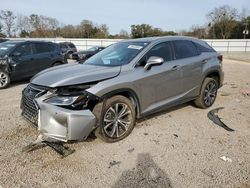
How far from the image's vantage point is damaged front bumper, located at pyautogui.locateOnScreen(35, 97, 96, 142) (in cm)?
370

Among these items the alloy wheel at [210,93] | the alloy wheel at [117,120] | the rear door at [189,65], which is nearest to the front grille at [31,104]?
the alloy wheel at [117,120]

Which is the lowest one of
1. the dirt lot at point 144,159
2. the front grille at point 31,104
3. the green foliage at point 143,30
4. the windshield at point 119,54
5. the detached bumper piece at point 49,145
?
the dirt lot at point 144,159

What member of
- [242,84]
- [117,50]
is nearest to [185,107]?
[117,50]

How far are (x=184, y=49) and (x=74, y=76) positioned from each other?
269 centimetres

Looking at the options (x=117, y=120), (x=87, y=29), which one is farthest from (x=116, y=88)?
(x=87, y=29)

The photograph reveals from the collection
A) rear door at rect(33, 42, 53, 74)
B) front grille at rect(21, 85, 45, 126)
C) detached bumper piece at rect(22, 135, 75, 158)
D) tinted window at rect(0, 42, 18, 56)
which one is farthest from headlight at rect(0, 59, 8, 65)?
detached bumper piece at rect(22, 135, 75, 158)

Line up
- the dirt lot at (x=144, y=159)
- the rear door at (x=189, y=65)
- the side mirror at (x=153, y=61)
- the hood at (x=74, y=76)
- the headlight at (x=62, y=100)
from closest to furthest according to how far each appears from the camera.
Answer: the dirt lot at (x=144, y=159) → the headlight at (x=62, y=100) → the hood at (x=74, y=76) → the side mirror at (x=153, y=61) → the rear door at (x=189, y=65)

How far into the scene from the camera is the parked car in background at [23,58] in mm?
8922

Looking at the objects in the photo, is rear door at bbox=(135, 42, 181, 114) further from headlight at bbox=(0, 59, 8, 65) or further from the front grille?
headlight at bbox=(0, 59, 8, 65)

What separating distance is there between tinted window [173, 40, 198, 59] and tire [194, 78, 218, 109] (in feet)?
2.57

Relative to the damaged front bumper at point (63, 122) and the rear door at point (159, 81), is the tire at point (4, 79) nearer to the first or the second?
the damaged front bumper at point (63, 122)

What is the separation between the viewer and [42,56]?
1031 centimetres

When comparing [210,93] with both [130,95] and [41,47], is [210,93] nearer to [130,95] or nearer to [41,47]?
[130,95]

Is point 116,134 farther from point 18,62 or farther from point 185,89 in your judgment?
point 18,62
